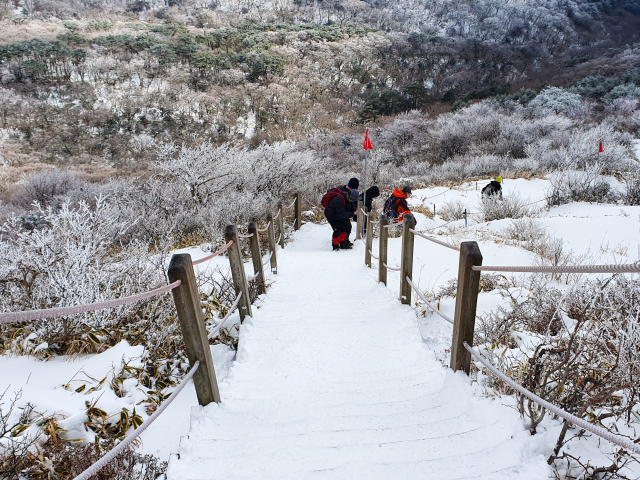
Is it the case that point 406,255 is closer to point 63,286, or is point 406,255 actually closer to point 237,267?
point 237,267

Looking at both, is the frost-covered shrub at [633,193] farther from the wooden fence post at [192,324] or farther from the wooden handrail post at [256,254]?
the wooden fence post at [192,324]

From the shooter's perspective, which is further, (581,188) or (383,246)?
(581,188)

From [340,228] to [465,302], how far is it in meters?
5.82

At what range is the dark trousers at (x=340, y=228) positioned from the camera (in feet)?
25.7

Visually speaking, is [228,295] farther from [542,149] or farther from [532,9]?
[532,9]

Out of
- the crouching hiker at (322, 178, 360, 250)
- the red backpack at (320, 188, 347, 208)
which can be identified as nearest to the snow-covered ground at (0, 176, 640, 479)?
the crouching hiker at (322, 178, 360, 250)

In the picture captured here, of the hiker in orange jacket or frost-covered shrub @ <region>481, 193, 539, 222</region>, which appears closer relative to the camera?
the hiker in orange jacket

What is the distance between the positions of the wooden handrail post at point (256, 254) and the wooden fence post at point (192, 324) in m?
2.08

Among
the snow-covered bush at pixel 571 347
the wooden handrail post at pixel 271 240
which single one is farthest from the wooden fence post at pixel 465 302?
the wooden handrail post at pixel 271 240

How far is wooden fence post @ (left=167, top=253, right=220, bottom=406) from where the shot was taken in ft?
6.52

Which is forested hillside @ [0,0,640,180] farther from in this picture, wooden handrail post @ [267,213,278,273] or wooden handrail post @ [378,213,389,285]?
wooden handrail post @ [378,213,389,285]

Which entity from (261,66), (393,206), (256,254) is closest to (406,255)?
(256,254)

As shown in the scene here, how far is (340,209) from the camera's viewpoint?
767 centimetres

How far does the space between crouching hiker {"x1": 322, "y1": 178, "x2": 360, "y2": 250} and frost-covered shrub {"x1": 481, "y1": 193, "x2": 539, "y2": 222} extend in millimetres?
5190
